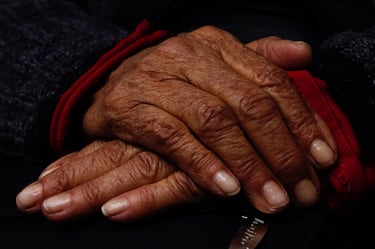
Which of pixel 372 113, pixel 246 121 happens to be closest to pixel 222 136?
pixel 246 121

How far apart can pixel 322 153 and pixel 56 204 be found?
32 centimetres

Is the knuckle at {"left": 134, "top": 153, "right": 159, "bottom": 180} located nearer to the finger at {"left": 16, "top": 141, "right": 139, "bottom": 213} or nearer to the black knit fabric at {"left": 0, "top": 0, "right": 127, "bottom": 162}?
the finger at {"left": 16, "top": 141, "right": 139, "bottom": 213}

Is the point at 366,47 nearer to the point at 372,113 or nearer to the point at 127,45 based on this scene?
the point at 372,113

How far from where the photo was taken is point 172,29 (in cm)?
103

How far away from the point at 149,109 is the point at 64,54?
0.82ft

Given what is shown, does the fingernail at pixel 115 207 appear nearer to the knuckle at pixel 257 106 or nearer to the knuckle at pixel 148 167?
the knuckle at pixel 148 167

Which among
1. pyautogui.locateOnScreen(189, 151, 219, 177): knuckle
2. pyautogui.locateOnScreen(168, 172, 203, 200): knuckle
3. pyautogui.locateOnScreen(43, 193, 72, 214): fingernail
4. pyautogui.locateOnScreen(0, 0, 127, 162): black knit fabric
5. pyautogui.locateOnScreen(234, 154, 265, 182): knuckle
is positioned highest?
pyautogui.locateOnScreen(0, 0, 127, 162): black knit fabric

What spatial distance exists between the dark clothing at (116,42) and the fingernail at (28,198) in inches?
0.6

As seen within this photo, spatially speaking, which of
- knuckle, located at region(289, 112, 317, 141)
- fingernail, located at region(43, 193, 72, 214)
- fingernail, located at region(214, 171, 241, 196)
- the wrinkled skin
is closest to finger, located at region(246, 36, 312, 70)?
the wrinkled skin

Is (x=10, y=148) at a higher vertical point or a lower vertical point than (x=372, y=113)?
higher

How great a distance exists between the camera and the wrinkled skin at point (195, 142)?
2.24ft

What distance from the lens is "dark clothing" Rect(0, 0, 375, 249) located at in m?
0.69

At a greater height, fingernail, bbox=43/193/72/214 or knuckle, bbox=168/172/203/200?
fingernail, bbox=43/193/72/214

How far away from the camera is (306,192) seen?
0.70 metres
